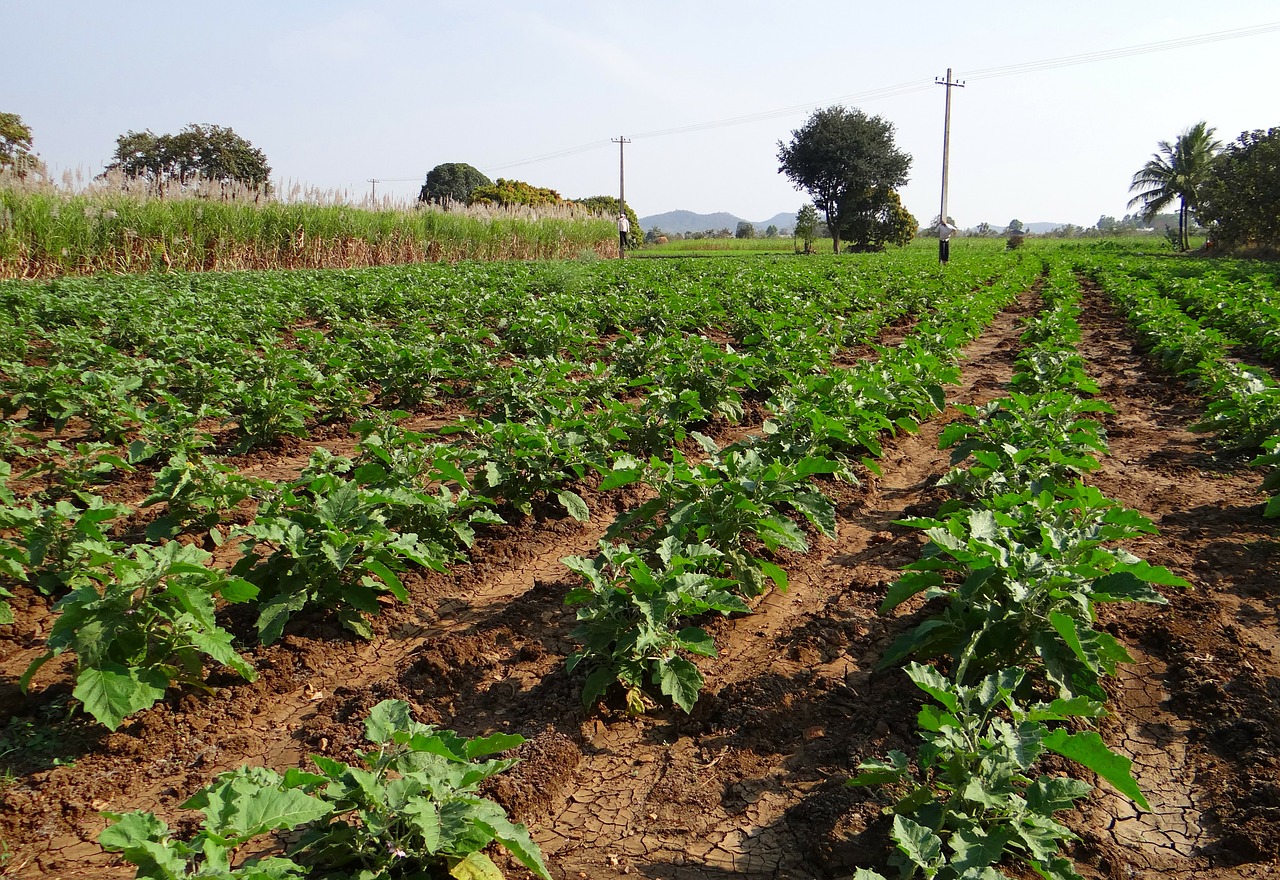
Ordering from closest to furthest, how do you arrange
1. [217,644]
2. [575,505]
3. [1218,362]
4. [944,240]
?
[217,644]
[575,505]
[1218,362]
[944,240]

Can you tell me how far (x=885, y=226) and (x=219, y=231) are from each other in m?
42.4

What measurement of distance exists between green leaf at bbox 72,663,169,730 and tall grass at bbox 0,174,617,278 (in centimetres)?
1524

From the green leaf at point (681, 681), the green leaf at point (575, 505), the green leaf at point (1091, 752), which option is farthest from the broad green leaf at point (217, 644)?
the green leaf at point (1091, 752)

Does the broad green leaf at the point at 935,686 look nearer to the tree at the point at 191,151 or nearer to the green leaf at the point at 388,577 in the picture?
the green leaf at the point at 388,577

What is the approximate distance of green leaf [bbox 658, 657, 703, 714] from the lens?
3.10 metres

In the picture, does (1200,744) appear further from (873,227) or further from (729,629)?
(873,227)

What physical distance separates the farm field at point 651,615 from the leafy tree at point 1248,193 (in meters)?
35.2

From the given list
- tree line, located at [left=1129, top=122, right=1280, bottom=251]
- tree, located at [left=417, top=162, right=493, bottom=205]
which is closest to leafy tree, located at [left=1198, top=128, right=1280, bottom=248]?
tree line, located at [left=1129, top=122, right=1280, bottom=251]

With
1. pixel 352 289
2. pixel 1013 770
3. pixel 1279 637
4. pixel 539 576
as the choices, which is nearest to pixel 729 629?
pixel 539 576

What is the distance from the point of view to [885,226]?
167 feet

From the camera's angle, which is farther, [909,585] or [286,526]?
[286,526]

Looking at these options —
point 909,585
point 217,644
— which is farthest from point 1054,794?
point 217,644

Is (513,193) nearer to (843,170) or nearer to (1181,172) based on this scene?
(843,170)

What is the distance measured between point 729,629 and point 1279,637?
8.21ft
